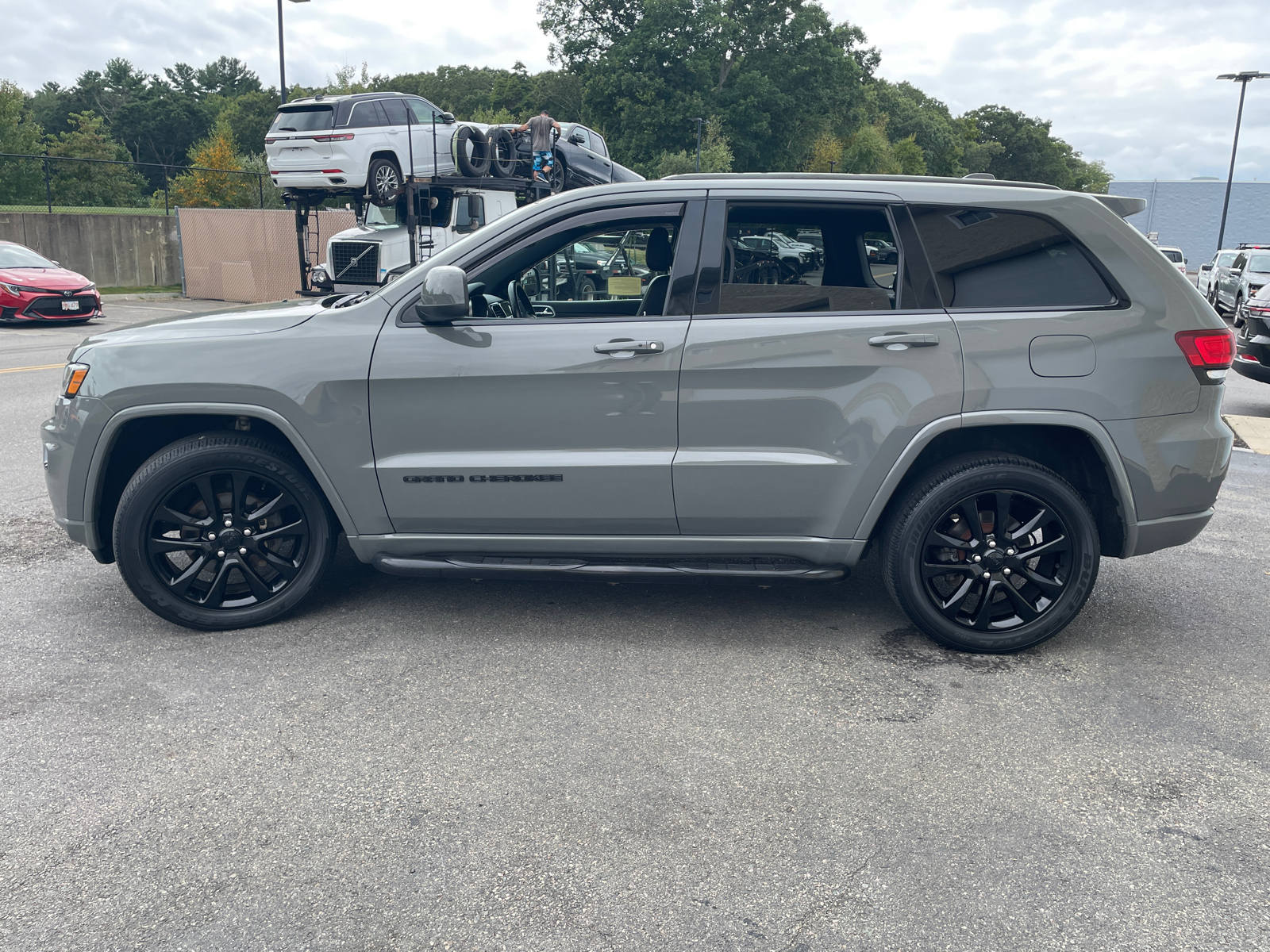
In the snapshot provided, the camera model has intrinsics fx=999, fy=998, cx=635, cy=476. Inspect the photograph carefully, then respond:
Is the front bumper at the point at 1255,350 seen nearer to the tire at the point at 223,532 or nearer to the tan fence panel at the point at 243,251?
the tire at the point at 223,532

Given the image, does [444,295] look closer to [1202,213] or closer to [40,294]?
[40,294]

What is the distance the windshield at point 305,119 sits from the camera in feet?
52.4

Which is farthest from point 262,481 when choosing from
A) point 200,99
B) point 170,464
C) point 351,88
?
point 200,99

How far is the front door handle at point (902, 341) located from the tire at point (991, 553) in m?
0.49

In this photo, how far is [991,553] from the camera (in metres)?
3.94

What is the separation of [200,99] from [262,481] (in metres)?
105

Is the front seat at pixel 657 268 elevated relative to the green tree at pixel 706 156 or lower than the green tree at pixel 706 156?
lower

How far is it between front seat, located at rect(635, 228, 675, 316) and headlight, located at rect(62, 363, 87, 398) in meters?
2.24

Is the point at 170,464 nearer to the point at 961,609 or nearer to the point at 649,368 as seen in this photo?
the point at 649,368

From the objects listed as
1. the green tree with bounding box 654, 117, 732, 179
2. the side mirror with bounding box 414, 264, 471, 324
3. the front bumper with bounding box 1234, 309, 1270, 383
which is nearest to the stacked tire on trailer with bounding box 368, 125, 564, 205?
the front bumper with bounding box 1234, 309, 1270, 383

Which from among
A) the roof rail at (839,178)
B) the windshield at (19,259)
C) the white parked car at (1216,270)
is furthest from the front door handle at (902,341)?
the white parked car at (1216,270)

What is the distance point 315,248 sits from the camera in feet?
62.9

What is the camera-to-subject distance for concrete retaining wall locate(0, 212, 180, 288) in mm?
25781

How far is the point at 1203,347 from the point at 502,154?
43.2ft
